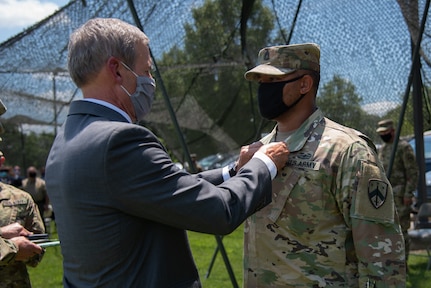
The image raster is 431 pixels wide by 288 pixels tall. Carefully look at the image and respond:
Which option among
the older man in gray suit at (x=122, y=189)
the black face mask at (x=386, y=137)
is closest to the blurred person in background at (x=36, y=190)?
the black face mask at (x=386, y=137)

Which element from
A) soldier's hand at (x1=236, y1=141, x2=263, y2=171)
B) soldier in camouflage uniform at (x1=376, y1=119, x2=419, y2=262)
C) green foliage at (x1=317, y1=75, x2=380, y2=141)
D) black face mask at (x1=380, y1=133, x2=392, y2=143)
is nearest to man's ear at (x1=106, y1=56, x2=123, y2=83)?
soldier's hand at (x1=236, y1=141, x2=263, y2=171)

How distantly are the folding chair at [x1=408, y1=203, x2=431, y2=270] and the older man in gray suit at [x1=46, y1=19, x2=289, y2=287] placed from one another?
547cm

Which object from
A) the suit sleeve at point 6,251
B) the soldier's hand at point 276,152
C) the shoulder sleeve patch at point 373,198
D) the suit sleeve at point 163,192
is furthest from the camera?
the suit sleeve at point 6,251

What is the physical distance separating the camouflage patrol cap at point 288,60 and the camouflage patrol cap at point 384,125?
4.27m

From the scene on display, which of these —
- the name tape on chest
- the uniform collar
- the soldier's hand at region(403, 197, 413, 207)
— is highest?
the uniform collar

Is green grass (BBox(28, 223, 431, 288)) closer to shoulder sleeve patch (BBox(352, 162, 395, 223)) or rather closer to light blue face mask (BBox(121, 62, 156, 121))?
shoulder sleeve patch (BBox(352, 162, 395, 223))

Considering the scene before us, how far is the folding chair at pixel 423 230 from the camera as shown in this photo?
6.76 metres

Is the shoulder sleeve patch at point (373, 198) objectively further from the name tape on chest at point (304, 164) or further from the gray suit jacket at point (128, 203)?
the gray suit jacket at point (128, 203)

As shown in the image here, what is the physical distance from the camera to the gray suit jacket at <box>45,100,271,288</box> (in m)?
1.67

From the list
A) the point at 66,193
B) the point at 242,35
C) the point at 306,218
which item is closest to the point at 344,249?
the point at 306,218

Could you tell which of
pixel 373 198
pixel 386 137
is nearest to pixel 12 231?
pixel 373 198

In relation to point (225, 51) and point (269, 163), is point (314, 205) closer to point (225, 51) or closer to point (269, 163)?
point (269, 163)

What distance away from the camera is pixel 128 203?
65.9 inches

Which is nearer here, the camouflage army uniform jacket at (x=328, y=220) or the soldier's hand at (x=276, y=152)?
the soldier's hand at (x=276, y=152)
